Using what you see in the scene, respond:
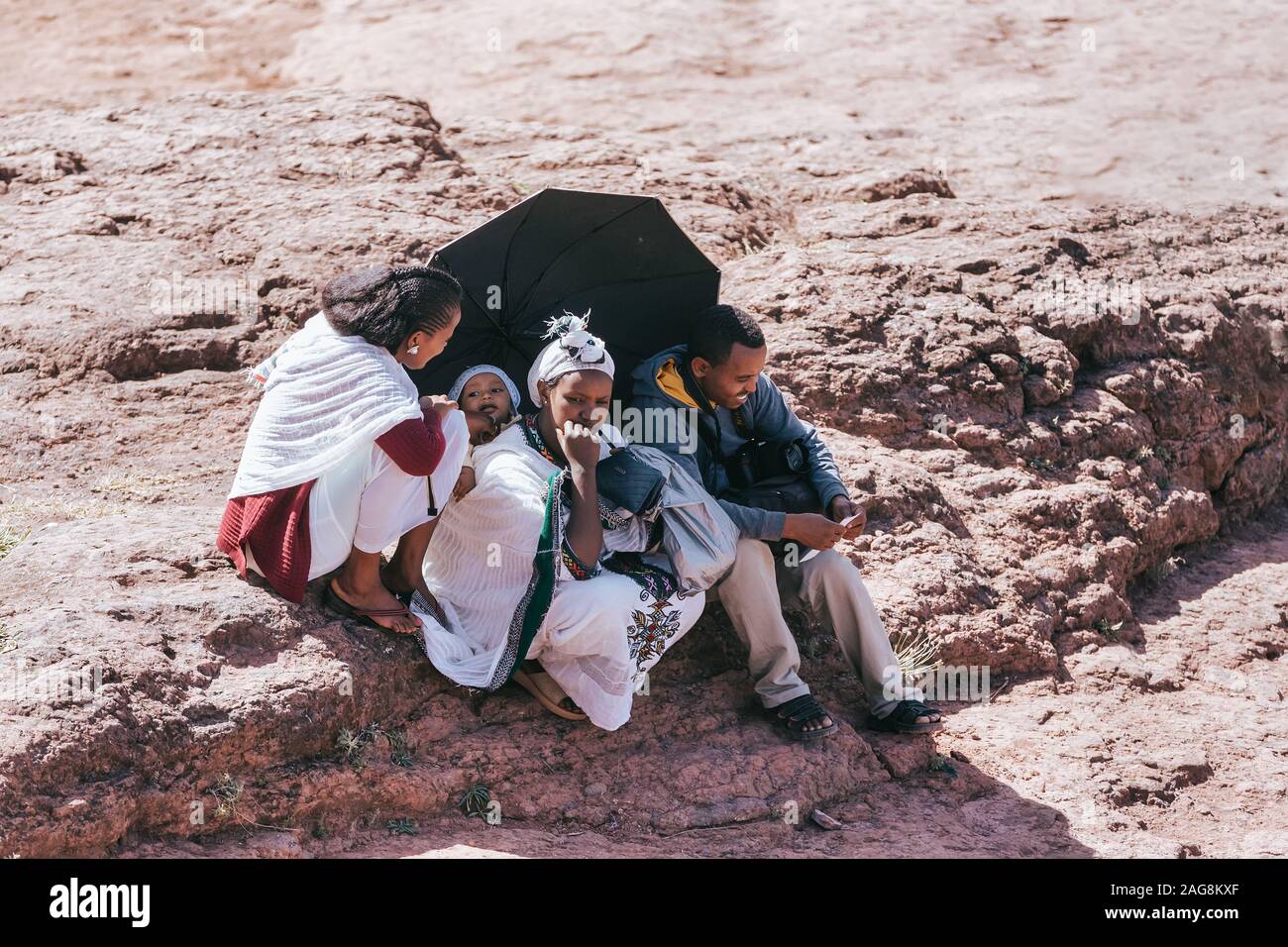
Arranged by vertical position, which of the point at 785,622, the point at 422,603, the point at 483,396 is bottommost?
the point at 785,622

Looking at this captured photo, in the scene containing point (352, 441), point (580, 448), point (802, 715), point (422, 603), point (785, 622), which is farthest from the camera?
point (785, 622)

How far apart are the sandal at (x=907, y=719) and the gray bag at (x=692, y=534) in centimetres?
96

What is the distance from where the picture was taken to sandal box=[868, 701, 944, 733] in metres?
4.75

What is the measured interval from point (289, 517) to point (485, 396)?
0.84 meters

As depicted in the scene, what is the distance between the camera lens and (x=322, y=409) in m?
3.96

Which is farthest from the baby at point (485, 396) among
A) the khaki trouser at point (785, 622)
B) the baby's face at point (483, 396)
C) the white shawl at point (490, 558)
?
the khaki trouser at point (785, 622)

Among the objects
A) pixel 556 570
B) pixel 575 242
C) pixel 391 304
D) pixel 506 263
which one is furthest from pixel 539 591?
pixel 575 242

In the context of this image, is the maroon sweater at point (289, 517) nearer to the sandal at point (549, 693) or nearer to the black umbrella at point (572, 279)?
the black umbrella at point (572, 279)

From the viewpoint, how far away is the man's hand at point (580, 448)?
13.4 ft

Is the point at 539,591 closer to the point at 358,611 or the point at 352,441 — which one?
the point at 358,611

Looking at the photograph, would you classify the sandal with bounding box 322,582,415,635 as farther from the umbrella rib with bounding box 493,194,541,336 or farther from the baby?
the umbrella rib with bounding box 493,194,541,336

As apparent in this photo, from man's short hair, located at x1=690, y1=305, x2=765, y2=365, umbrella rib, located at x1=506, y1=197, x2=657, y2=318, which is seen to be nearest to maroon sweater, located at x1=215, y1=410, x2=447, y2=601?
umbrella rib, located at x1=506, y1=197, x2=657, y2=318
